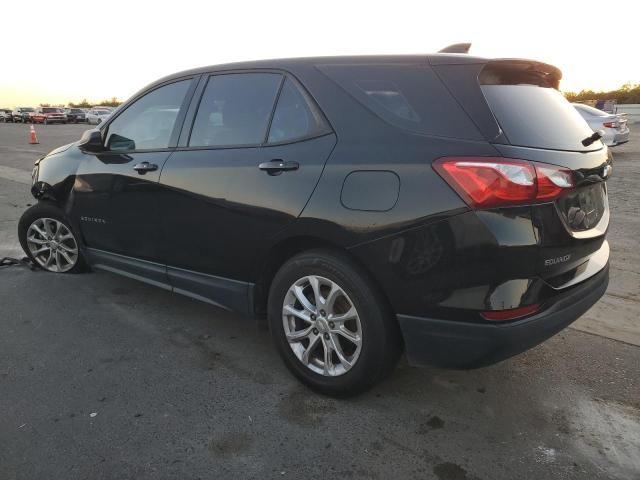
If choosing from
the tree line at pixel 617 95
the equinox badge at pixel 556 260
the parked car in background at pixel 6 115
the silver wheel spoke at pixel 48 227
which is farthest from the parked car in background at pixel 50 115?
the equinox badge at pixel 556 260

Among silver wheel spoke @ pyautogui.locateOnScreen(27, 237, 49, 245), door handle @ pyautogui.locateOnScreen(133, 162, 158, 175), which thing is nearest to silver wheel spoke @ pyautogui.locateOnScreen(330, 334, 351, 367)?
door handle @ pyautogui.locateOnScreen(133, 162, 158, 175)

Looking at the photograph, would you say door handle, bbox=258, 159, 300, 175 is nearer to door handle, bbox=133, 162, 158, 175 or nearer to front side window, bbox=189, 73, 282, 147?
front side window, bbox=189, 73, 282, 147

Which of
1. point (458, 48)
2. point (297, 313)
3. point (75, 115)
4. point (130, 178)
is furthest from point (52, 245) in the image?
point (75, 115)

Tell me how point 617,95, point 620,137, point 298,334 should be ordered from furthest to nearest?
point 617,95, point 620,137, point 298,334

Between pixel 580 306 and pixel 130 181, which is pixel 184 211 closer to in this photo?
pixel 130 181

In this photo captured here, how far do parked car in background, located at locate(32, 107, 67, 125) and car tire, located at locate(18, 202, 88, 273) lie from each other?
47221mm

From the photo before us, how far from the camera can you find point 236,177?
3047mm

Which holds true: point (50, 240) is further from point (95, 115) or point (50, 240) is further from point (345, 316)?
point (95, 115)

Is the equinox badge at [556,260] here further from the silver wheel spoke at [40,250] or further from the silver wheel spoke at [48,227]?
the silver wheel spoke at [40,250]

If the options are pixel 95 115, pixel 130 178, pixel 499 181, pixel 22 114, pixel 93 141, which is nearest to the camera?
pixel 499 181

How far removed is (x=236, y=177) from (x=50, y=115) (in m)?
50.0

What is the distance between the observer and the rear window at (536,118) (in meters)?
2.40

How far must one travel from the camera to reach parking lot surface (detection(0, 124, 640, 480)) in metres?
2.34

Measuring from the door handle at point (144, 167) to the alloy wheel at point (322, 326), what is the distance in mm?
1392
